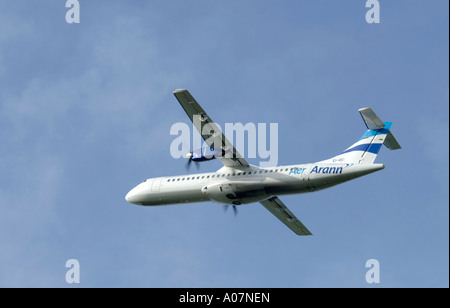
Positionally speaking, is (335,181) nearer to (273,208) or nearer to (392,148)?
(392,148)

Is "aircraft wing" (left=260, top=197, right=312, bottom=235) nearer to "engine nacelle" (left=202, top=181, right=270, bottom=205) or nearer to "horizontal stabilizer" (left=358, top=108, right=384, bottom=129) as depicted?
"engine nacelle" (left=202, top=181, right=270, bottom=205)

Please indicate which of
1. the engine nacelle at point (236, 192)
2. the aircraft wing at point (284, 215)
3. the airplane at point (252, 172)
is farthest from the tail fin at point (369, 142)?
the aircraft wing at point (284, 215)

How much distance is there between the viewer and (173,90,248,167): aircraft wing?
46.8 metres

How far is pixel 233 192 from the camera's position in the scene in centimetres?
4916

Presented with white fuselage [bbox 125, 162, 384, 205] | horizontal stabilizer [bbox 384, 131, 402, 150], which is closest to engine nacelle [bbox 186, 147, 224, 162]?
white fuselage [bbox 125, 162, 384, 205]

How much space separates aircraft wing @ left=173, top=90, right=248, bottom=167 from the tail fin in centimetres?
688

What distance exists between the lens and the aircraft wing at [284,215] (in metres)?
54.8

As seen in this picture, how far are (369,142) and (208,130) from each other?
11204mm

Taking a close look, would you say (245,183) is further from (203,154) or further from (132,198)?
(132,198)

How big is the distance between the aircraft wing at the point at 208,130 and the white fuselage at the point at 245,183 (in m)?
0.74

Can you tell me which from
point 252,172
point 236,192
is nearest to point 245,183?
point 236,192

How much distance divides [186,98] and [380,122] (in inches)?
533
